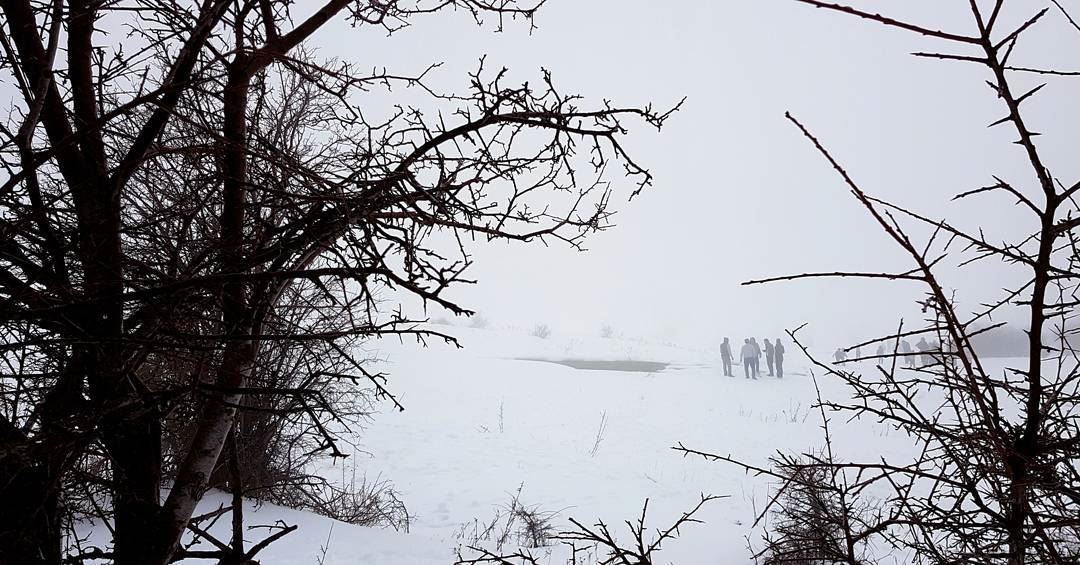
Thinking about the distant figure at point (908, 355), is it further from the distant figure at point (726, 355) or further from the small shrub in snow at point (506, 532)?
the distant figure at point (726, 355)

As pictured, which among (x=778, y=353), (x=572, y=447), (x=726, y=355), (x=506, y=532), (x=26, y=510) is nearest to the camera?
(x=26, y=510)

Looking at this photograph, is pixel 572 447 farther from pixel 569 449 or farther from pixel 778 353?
pixel 778 353

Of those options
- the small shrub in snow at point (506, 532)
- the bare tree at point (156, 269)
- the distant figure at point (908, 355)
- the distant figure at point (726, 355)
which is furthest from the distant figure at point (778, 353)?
the bare tree at point (156, 269)

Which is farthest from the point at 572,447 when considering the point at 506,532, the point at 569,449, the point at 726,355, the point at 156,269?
the point at 726,355

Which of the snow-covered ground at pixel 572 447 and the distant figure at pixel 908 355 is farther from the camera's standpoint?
the snow-covered ground at pixel 572 447

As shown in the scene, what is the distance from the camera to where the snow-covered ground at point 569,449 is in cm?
703

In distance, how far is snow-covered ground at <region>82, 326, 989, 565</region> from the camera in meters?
7.03

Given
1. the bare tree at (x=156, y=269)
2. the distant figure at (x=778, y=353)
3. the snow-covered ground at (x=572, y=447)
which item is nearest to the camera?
the bare tree at (x=156, y=269)

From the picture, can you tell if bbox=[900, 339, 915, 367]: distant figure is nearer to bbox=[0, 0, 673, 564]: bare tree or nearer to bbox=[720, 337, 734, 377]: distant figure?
bbox=[0, 0, 673, 564]: bare tree

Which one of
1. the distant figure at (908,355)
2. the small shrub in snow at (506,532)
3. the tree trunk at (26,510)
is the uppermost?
the distant figure at (908,355)

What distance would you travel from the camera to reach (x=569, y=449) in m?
14.2

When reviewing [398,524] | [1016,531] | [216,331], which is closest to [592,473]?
[398,524]

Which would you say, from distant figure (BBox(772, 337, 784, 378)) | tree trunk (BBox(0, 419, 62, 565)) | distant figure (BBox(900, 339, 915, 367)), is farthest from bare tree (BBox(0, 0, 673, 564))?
distant figure (BBox(772, 337, 784, 378))

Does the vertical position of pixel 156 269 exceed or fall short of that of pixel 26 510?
it exceeds it
